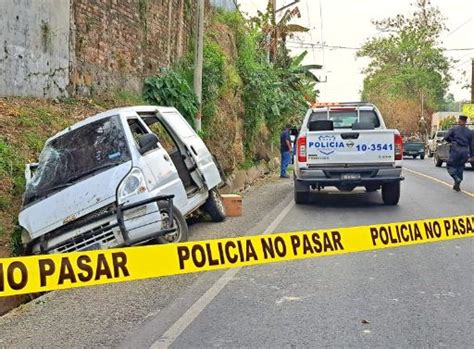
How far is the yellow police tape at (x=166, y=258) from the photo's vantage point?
12.3 feet

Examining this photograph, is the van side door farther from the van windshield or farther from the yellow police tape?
the yellow police tape

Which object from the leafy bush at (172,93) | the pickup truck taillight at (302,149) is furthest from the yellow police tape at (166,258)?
the leafy bush at (172,93)

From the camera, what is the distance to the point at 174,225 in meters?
7.18

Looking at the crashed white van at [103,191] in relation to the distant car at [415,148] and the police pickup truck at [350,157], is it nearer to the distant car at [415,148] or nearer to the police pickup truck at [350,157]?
the police pickup truck at [350,157]

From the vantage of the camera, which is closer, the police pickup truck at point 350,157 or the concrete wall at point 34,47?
the concrete wall at point 34,47

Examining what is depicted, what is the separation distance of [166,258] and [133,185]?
8.61ft

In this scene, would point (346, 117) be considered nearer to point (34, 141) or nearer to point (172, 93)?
point (172, 93)

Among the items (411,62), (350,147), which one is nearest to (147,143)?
(350,147)

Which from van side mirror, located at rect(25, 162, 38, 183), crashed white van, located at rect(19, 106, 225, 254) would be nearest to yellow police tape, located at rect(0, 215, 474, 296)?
crashed white van, located at rect(19, 106, 225, 254)

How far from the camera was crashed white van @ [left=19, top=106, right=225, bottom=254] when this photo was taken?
6379mm

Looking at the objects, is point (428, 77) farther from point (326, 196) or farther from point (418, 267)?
point (418, 267)

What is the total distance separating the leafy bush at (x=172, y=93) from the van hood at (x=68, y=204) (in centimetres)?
727

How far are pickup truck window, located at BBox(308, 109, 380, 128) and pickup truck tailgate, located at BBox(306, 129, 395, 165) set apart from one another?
3.90 feet

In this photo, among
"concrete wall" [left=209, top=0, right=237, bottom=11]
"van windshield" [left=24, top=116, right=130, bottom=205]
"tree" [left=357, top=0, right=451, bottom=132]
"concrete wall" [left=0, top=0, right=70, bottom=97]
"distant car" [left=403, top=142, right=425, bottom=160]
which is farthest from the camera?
"tree" [left=357, top=0, right=451, bottom=132]
